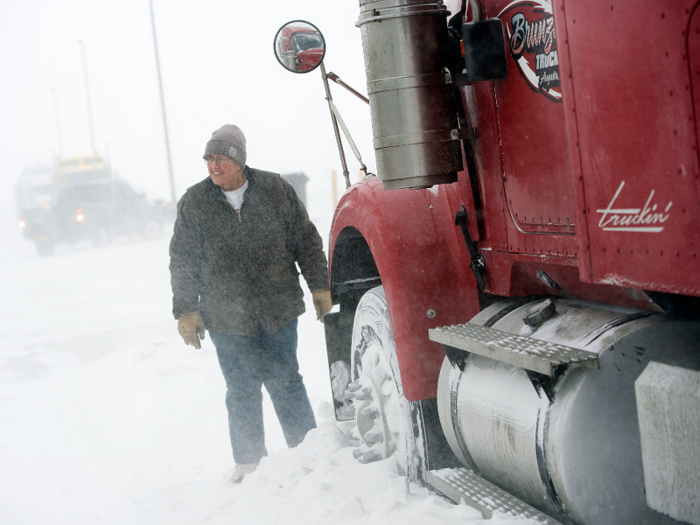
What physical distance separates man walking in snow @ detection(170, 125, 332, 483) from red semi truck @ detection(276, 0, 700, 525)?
1.13 m

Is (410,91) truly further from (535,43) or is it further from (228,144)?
(228,144)

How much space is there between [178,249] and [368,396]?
150cm

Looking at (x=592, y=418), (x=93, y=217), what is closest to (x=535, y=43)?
(x=592, y=418)

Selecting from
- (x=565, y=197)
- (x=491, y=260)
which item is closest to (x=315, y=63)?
(x=491, y=260)

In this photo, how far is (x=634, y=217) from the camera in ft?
4.71

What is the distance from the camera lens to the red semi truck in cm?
139

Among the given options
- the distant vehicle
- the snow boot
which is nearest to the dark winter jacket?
the snow boot

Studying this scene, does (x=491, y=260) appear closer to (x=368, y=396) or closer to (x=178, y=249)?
(x=368, y=396)

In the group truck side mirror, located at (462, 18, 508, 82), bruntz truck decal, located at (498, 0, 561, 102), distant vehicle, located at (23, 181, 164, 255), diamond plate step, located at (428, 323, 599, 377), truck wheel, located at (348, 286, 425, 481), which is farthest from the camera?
distant vehicle, located at (23, 181, 164, 255)

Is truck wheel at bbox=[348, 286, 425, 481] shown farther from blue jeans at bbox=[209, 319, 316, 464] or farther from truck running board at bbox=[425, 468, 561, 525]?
blue jeans at bbox=[209, 319, 316, 464]

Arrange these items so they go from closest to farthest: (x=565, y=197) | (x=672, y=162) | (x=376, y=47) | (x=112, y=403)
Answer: (x=672, y=162)
(x=565, y=197)
(x=376, y=47)
(x=112, y=403)

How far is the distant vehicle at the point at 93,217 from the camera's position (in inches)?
773

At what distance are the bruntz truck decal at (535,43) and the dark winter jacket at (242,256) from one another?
209cm

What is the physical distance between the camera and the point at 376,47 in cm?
212
